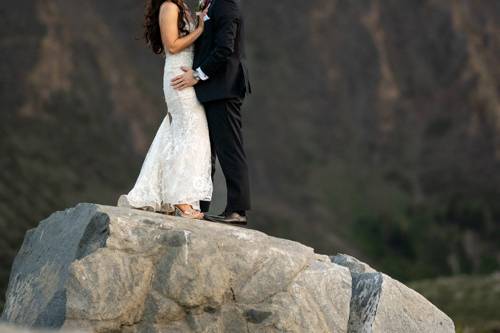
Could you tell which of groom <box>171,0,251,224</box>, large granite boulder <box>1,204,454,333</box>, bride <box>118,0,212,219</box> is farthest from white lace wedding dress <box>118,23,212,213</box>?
large granite boulder <box>1,204,454,333</box>

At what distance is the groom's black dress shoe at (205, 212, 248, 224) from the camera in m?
11.8

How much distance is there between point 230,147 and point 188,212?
2.64 feet

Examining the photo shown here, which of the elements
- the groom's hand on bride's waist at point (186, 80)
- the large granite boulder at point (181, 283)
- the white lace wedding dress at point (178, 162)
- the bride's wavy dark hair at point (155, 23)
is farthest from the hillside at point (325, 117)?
the large granite boulder at point (181, 283)

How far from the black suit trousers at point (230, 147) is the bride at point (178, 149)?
150 millimetres

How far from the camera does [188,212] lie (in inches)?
465

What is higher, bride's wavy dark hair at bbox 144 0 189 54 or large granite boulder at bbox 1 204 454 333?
bride's wavy dark hair at bbox 144 0 189 54

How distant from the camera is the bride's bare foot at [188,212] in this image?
38.5 feet

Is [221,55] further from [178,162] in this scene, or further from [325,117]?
[325,117]

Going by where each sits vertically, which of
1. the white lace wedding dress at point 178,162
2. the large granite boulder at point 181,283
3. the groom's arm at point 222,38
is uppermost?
the groom's arm at point 222,38

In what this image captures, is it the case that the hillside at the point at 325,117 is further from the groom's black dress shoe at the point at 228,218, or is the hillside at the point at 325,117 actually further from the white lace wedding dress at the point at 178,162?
A: the groom's black dress shoe at the point at 228,218

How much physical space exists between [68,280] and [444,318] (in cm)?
405

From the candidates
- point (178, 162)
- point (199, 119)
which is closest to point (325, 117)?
point (199, 119)

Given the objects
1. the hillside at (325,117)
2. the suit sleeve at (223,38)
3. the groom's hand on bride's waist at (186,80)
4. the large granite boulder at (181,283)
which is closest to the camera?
the large granite boulder at (181,283)

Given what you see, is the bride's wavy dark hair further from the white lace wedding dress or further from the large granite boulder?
the large granite boulder
